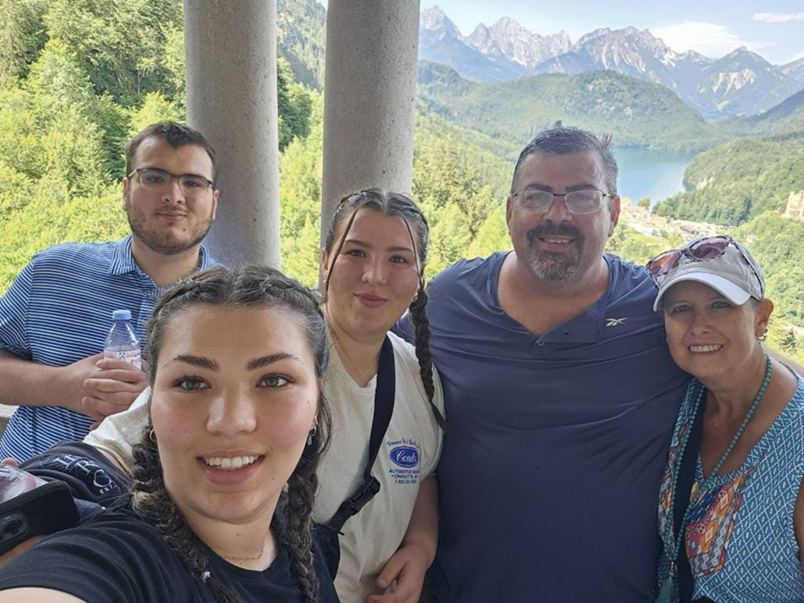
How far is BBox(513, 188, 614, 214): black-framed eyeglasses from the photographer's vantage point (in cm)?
248

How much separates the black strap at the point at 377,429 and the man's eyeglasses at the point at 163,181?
1477 mm

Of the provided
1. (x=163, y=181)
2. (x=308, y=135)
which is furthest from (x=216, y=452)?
(x=308, y=135)

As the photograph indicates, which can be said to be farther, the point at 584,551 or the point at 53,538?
the point at 584,551

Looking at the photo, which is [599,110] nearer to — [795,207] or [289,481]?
[795,207]

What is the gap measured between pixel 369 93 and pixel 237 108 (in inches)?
37.2

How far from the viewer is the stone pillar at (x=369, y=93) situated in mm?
3131

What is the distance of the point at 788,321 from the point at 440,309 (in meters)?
2.45

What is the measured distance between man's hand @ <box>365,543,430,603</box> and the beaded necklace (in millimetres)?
927

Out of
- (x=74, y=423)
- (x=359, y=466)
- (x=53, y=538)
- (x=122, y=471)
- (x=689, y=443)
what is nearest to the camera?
(x=53, y=538)

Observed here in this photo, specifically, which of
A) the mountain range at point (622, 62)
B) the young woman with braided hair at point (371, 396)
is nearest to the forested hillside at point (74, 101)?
the mountain range at point (622, 62)

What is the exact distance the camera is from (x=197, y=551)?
1.21 metres

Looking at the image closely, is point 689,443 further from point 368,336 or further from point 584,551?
point 368,336

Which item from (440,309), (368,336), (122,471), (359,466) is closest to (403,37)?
(440,309)

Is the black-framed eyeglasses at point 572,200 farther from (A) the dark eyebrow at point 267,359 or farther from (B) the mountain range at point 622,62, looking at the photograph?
(B) the mountain range at point 622,62
